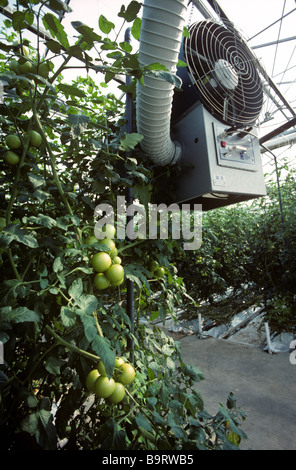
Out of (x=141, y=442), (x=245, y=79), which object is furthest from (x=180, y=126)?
(x=141, y=442)

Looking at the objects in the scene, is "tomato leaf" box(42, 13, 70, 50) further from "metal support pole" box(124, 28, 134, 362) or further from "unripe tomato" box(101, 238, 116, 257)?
"unripe tomato" box(101, 238, 116, 257)

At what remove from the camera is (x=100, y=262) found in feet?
2.51

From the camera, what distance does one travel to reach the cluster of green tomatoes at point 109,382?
2.21 feet

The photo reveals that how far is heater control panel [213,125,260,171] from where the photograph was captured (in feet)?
4.11

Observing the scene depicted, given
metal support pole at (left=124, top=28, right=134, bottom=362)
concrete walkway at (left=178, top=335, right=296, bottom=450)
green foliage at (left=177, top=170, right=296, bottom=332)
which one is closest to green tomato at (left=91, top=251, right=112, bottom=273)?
metal support pole at (left=124, top=28, right=134, bottom=362)

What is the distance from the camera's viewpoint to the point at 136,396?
3.05 feet

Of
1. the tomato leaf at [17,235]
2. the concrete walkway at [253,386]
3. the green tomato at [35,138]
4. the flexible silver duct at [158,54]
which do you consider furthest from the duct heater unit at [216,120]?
the concrete walkway at [253,386]

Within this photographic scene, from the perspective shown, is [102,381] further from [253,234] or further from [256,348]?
[253,234]

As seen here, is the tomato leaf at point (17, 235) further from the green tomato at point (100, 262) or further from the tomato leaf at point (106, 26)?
the tomato leaf at point (106, 26)

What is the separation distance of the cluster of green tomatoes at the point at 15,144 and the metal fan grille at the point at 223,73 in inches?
34.5

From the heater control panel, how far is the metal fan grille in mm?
68

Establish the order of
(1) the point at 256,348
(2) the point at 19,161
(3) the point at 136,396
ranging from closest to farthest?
(2) the point at 19,161 → (3) the point at 136,396 → (1) the point at 256,348

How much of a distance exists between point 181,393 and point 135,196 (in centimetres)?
83

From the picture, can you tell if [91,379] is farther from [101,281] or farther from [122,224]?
[122,224]
